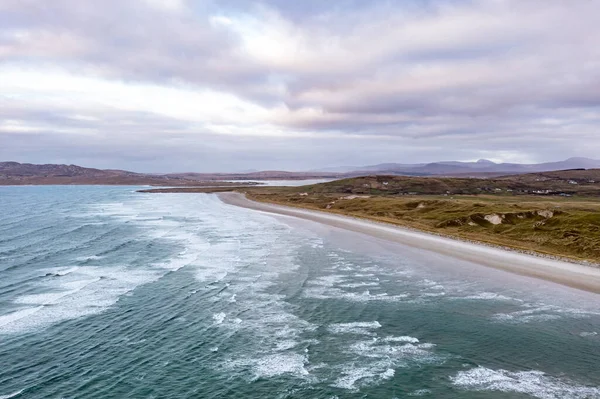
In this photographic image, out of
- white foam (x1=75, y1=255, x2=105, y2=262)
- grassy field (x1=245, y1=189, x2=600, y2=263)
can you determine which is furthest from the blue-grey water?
grassy field (x1=245, y1=189, x2=600, y2=263)

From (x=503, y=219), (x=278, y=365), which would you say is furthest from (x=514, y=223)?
(x=278, y=365)

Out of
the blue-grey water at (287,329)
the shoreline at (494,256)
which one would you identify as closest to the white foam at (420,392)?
the blue-grey water at (287,329)

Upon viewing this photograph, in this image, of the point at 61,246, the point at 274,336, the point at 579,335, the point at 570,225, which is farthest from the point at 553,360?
the point at 61,246

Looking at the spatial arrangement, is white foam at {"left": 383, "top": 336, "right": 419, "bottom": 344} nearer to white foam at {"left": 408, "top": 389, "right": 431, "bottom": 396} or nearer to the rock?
white foam at {"left": 408, "top": 389, "right": 431, "bottom": 396}

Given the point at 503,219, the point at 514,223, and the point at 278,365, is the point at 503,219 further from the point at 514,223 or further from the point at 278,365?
the point at 278,365

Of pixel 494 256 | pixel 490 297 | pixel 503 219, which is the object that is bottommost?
pixel 490 297
